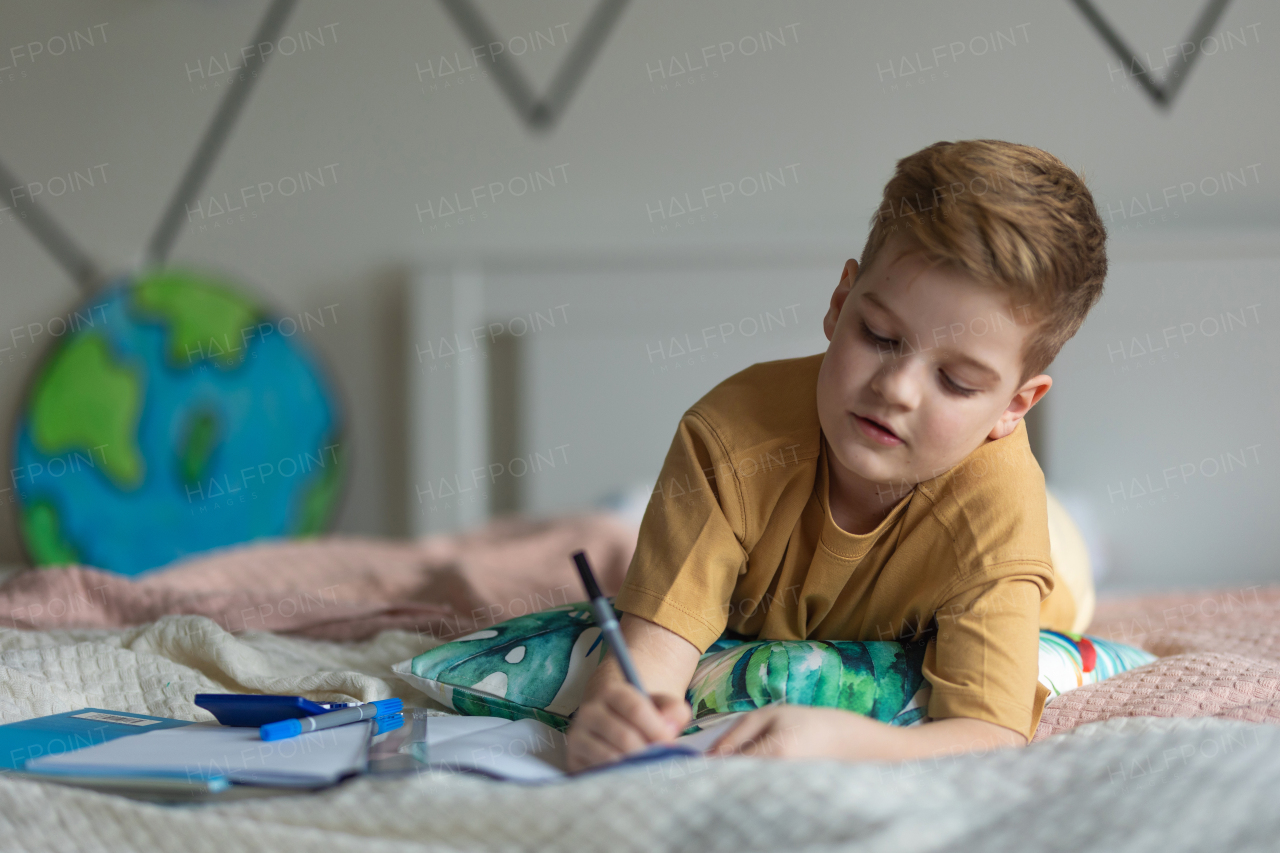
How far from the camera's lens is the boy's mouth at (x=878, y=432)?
0.66 metres

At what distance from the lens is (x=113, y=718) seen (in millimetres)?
678

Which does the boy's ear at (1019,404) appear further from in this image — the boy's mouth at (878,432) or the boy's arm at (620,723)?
the boy's arm at (620,723)

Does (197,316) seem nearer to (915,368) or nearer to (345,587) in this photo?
(345,587)

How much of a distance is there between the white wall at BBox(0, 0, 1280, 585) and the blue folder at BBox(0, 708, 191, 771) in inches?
48.0

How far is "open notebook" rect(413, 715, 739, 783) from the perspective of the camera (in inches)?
20.6

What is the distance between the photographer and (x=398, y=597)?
1172mm

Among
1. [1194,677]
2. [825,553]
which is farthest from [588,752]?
[1194,677]

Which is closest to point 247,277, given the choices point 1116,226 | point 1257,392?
point 1116,226

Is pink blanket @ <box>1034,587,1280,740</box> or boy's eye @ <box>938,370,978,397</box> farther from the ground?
boy's eye @ <box>938,370,978,397</box>

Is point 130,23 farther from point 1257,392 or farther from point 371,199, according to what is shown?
point 1257,392

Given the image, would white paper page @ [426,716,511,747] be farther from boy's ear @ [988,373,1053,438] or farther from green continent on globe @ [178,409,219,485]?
green continent on globe @ [178,409,219,485]

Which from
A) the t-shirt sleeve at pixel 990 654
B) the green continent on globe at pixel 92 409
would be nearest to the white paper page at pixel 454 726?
the t-shirt sleeve at pixel 990 654

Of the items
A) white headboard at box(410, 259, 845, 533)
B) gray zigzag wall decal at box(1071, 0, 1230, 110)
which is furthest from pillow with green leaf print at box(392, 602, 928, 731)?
gray zigzag wall decal at box(1071, 0, 1230, 110)

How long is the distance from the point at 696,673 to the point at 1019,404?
309 millimetres
